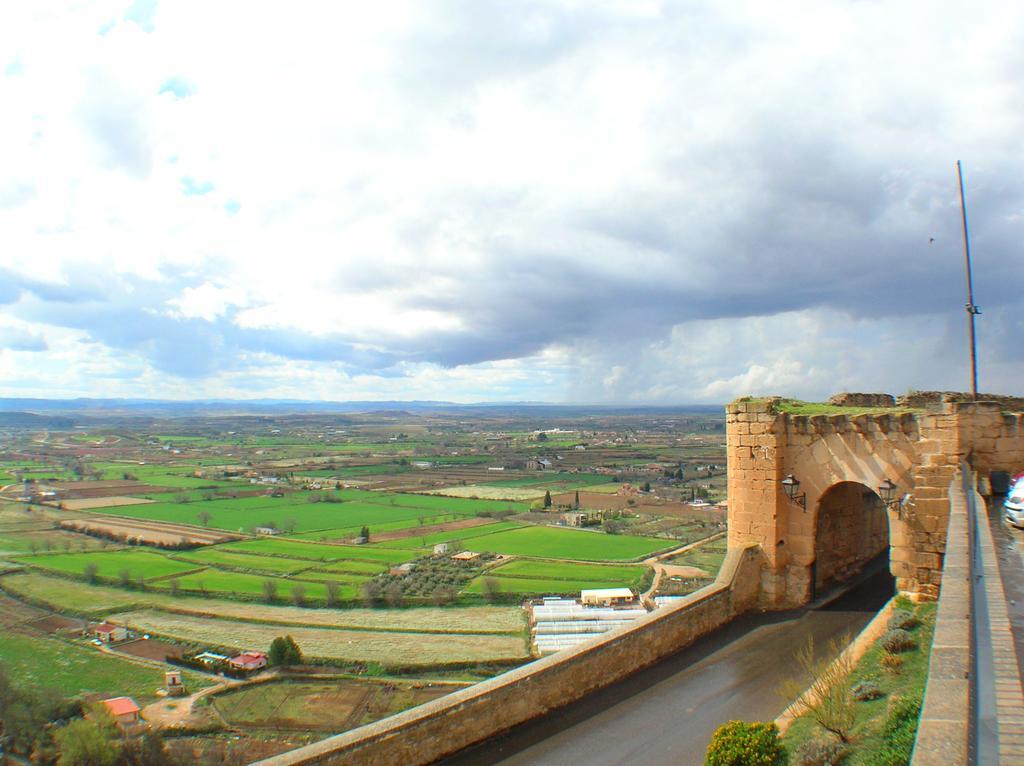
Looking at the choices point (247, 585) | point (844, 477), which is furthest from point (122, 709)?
point (844, 477)

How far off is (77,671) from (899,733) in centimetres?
3517

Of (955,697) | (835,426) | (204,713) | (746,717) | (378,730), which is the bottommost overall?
(204,713)

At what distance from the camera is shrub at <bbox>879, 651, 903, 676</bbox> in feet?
22.9

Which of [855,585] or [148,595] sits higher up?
[855,585]

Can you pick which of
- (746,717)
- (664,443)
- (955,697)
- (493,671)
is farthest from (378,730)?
(664,443)

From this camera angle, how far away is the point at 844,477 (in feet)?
34.5

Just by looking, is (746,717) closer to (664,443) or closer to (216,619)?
(216,619)

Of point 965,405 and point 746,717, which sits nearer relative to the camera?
point 746,717

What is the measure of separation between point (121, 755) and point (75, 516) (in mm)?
53050

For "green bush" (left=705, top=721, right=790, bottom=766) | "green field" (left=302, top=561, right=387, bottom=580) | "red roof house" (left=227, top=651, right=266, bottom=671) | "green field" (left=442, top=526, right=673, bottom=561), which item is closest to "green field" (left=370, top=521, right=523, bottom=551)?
"green field" (left=442, top=526, right=673, bottom=561)

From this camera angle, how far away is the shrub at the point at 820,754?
515 cm

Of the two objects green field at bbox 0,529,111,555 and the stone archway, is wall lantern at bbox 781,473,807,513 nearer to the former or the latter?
the stone archway

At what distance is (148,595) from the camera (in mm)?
40906

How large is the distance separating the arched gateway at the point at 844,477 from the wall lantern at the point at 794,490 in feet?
0.05
